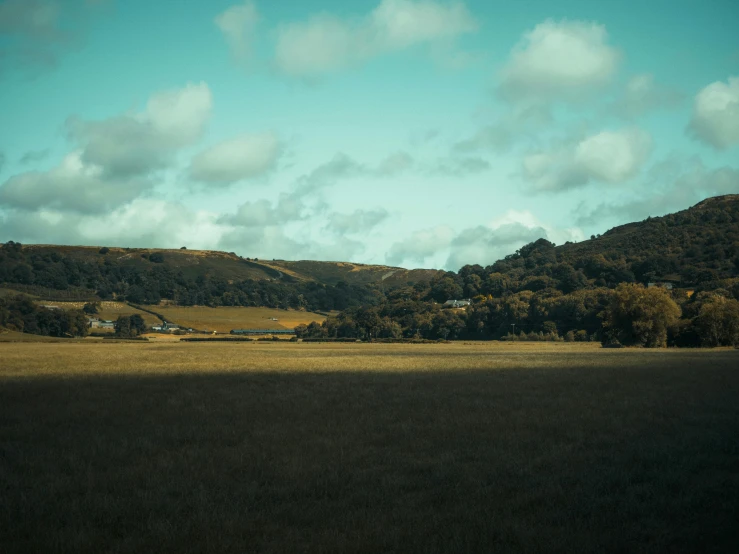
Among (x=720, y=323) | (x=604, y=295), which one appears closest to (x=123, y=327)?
(x=604, y=295)

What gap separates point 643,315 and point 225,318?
12129cm

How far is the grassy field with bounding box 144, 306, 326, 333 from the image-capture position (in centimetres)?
16355

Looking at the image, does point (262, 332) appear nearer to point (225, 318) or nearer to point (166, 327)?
point (166, 327)

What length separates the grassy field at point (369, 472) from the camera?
30.5ft

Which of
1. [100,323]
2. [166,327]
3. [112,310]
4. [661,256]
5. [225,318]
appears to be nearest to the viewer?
[661,256]

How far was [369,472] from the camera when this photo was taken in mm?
12977

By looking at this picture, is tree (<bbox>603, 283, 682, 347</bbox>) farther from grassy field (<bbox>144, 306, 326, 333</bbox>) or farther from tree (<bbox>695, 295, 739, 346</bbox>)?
grassy field (<bbox>144, 306, 326, 333</bbox>)

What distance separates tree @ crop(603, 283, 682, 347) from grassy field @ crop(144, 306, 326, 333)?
98.5 meters

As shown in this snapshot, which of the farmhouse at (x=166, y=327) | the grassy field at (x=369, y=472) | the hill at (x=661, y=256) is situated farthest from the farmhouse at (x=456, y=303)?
the grassy field at (x=369, y=472)

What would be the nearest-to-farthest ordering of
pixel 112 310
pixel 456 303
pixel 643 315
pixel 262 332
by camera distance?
1. pixel 643 315
2. pixel 262 332
3. pixel 112 310
4. pixel 456 303

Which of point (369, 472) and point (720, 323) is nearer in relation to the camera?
point (369, 472)

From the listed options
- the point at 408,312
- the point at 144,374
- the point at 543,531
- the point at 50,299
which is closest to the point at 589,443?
the point at 543,531

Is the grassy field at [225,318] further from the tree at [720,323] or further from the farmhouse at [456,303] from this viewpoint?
the tree at [720,323]

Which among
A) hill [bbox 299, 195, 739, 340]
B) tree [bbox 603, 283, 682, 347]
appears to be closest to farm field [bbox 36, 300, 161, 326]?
hill [bbox 299, 195, 739, 340]
